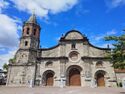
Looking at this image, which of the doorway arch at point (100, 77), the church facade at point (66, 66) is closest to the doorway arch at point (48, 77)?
the church facade at point (66, 66)

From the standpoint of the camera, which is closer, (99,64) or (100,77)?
(100,77)

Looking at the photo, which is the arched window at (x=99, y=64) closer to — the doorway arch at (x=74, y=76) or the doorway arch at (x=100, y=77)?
the doorway arch at (x=100, y=77)

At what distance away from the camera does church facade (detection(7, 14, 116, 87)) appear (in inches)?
1249

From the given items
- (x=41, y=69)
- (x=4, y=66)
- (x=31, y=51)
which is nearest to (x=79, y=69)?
(x=41, y=69)

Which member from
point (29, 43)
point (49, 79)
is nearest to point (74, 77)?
point (49, 79)

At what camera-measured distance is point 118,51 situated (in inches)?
590

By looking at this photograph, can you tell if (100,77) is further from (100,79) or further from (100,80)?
(100,80)

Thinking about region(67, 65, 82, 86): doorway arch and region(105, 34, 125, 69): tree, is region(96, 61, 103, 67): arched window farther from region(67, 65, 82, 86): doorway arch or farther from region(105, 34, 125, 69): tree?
region(105, 34, 125, 69): tree

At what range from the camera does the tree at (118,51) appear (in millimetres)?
14902

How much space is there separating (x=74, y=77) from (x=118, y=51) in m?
18.8

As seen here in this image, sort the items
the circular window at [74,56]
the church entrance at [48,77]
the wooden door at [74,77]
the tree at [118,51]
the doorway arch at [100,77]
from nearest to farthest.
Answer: the tree at [118,51]
the doorway arch at [100,77]
the wooden door at [74,77]
the church entrance at [48,77]
the circular window at [74,56]

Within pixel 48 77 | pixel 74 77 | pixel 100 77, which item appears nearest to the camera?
pixel 100 77

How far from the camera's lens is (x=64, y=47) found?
33875 mm

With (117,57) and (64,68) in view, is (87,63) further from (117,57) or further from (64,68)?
(117,57)
